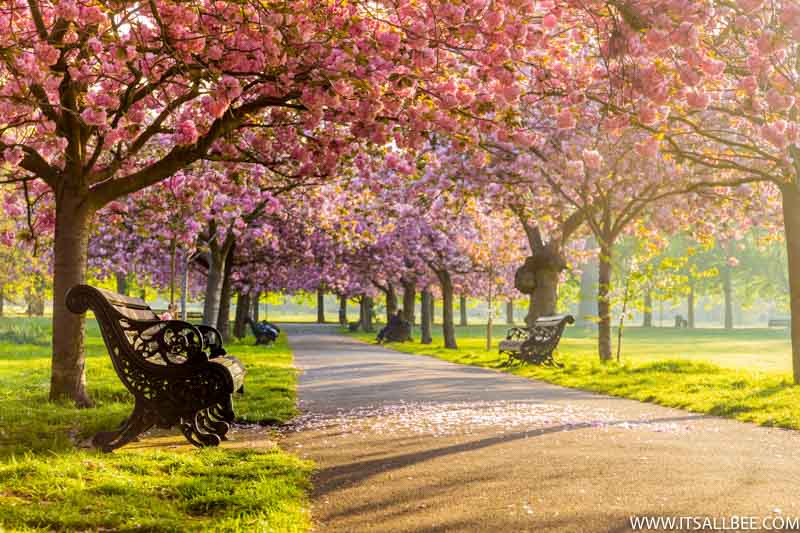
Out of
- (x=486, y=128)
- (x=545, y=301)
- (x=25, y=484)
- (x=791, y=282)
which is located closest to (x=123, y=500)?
(x=25, y=484)

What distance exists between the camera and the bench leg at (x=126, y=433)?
643cm

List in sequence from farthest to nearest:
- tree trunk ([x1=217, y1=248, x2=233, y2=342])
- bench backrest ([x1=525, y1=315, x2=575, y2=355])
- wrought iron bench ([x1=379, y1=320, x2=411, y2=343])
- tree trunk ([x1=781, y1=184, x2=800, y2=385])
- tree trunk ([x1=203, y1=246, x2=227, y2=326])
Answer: wrought iron bench ([x1=379, y1=320, x2=411, y2=343]) → tree trunk ([x1=217, y1=248, x2=233, y2=342]) → tree trunk ([x1=203, y1=246, x2=227, y2=326]) → bench backrest ([x1=525, y1=315, x2=575, y2=355]) → tree trunk ([x1=781, y1=184, x2=800, y2=385])

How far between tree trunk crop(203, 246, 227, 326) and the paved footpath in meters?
11.6

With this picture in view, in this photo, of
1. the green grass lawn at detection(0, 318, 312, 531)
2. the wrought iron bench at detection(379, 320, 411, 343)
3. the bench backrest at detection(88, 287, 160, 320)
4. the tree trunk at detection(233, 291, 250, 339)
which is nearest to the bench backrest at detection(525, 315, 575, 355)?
the green grass lawn at detection(0, 318, 312, 531)

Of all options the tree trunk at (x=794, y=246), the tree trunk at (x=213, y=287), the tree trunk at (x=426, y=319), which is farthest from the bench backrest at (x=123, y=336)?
the tree trunk at (x=426, y=319)

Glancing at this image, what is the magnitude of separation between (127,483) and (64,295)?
4.59 m

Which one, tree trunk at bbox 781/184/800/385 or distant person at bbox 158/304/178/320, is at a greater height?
tree trunk at bbox 781/184/800/385

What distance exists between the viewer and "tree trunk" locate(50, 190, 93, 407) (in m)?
8.95

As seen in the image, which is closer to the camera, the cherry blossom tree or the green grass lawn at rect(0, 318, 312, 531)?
the green grass lawn at rect(0, 318, 312, 531)

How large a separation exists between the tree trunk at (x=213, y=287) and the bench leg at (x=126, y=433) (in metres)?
15.0

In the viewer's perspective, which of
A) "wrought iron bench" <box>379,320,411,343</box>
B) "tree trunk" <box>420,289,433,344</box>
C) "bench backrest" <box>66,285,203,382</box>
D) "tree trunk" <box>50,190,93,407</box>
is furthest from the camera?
"wrought iron bench" <box>379,320,411,343</box>

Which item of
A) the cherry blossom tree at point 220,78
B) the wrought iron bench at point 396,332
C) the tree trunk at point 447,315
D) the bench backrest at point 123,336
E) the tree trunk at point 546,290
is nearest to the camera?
the bench backrest at point 123,336

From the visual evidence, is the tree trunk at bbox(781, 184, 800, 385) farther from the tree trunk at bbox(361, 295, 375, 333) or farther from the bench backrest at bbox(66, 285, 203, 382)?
the tree trunk at bbox(361, 295, 375, 333)

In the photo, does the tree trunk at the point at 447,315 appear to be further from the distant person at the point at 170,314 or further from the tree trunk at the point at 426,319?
the distant person at the point at 170,314
